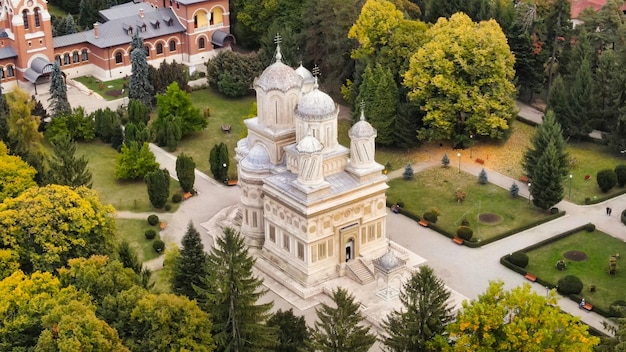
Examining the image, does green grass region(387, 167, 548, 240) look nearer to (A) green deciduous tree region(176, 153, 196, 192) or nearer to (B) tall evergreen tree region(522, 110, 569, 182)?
(B) tall evergreen tree region(522, 110, 569, 182)

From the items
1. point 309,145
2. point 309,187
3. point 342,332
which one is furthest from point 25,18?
point 342,332

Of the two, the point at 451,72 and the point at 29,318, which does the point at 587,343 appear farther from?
the point at 451,72

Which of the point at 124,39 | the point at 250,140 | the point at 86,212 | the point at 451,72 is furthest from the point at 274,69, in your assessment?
the point at 124,39

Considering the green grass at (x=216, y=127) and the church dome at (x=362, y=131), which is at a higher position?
the church dome at (x=362, y=131)

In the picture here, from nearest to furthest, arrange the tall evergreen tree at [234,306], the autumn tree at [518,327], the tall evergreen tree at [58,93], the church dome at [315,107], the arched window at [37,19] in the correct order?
the autumn tree at [518,327], the tall evergreen tree at [234,306], the church dome at [315,107], the tall evergreen tree at [58,93], the arched window at [37,19]

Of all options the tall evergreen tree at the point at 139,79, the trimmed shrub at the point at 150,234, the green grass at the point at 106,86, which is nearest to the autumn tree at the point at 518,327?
the trimmed shrub at the point at 150,234

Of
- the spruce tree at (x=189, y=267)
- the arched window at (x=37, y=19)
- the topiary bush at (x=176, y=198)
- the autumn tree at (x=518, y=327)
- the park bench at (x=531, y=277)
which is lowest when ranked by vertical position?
the park bench at (x=531, y=277)

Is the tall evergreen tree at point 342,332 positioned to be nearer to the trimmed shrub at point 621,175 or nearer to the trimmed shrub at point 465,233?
the trimmed shrub at point 465,233
